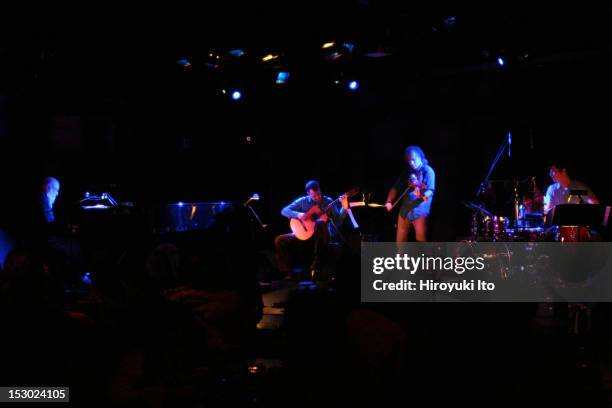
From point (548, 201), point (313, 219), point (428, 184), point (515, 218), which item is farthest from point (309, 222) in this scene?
point (548, 201)

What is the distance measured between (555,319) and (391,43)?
4.54 m

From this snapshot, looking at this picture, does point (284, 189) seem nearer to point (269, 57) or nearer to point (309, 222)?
point (309, 222)

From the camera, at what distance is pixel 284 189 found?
12.6m

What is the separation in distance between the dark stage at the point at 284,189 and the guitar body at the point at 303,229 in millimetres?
84

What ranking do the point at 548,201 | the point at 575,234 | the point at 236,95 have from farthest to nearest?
the point at 236,95 < the point at 548,201 < the point at 575,234

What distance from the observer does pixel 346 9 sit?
842cm

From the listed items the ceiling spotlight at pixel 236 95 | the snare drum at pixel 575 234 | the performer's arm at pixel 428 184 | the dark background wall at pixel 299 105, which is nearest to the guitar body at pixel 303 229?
the performer's arm at pixel 428 184

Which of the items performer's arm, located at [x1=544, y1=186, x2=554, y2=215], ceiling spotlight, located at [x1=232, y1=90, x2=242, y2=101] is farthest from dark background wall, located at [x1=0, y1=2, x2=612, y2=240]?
performer's arm, located at [x1=544, y1=186, x2=554, y2=215]

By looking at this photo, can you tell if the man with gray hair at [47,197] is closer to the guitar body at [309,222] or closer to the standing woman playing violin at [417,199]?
the guitar body at [309,222]

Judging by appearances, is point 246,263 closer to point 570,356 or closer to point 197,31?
point 570,356

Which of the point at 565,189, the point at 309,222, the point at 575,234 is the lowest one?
the point at 575,234

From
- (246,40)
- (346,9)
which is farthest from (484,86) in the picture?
(246,40)

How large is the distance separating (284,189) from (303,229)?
2885mm

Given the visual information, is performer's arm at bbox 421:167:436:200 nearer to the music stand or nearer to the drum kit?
the drum kit
